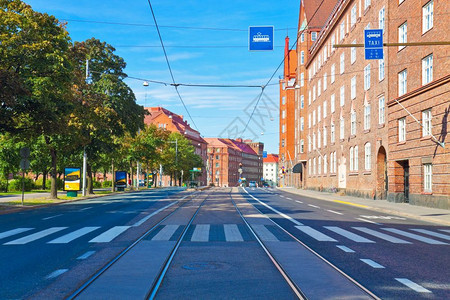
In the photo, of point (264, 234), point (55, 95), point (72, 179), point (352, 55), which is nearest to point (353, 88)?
point (352, 55)

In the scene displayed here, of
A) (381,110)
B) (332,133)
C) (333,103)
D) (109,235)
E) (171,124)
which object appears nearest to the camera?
(109,235)

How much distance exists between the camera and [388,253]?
32.8ft

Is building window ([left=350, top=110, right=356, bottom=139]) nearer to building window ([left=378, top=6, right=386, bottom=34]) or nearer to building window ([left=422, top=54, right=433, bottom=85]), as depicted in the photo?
building window ([left=378, top=6, right=386, bottom=34])

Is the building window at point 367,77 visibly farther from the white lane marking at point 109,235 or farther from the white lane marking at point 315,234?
the white lane marking at point 109,235

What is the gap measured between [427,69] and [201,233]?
18977mm

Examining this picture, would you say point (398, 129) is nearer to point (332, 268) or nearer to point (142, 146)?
point (332, 268)

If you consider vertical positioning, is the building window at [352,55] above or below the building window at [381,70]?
above

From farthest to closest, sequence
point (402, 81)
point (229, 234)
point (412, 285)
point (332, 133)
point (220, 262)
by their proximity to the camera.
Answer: point (332, 133) → point (402, 81) → point (229, 234) → point (220, 262) → point (412, 285)

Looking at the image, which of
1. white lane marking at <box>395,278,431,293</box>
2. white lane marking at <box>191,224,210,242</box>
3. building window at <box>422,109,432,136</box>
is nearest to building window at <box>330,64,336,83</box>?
building window at <box>422,109,432,136</box>

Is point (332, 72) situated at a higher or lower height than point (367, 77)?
higher

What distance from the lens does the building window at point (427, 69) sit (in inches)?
1033

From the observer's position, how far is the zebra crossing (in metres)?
11.8

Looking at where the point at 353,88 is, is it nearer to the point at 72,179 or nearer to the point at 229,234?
the point at 72,179

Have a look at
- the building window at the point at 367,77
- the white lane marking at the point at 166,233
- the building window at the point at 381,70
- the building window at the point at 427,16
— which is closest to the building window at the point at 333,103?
the building window at the point at 367,77
